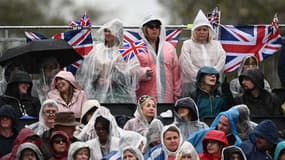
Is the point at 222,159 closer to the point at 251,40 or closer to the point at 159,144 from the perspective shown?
the point at 159,144

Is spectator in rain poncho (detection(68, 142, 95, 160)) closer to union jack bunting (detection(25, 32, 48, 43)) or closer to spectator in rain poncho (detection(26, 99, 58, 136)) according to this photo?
spectator in rain poncho (detection(26, 99, 58, 136))

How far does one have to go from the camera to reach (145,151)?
63.2 feet

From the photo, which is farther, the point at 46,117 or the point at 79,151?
the point at 46,117

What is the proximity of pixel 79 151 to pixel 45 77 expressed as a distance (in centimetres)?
274

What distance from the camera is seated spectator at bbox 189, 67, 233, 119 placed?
67.9 ft

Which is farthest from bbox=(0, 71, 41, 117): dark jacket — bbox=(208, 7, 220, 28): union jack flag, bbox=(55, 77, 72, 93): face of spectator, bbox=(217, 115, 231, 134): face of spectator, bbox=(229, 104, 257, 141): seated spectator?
bbox=(208, 7, 220, 28): union jack flag

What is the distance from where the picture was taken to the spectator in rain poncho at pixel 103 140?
19172 mm

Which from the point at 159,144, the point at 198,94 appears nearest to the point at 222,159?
the point at 159,144

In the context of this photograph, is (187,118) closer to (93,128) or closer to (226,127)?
(226,127)

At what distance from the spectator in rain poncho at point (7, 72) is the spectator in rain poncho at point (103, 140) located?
2.18m

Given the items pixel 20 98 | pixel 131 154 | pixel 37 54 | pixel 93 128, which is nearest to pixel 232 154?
pixel 131 154

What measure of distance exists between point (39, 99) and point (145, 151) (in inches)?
96.1

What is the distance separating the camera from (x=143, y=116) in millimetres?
19953

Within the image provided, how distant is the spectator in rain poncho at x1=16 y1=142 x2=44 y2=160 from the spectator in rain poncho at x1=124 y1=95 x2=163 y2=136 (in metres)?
1.42
